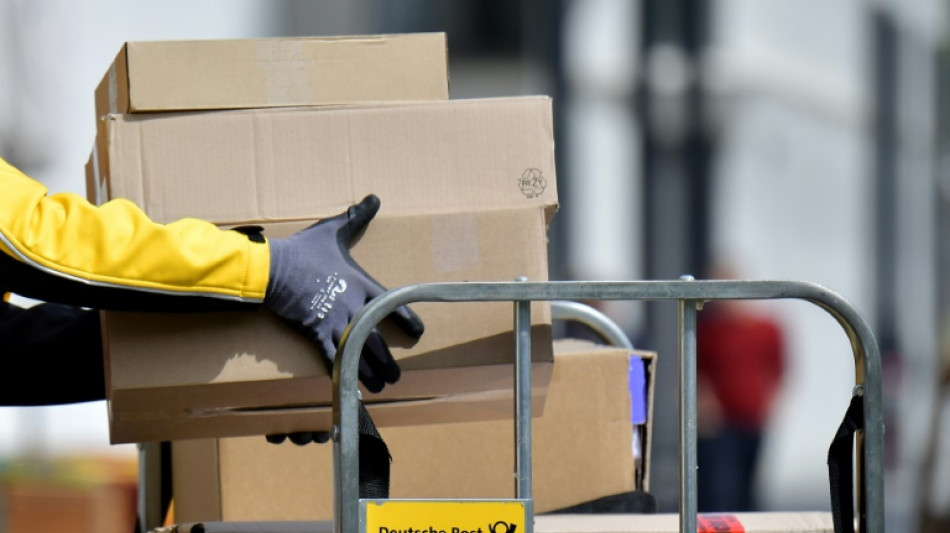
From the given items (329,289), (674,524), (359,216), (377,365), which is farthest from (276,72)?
(674,524)

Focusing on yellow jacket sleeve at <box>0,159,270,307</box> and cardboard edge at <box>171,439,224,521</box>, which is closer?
yellow jacket sleeve at <box>0,159,270,307</box>

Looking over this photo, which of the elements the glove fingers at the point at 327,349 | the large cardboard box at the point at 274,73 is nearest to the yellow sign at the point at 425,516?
the glove fingers at the point at 327,349

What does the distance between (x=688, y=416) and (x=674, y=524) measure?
1.45 ft

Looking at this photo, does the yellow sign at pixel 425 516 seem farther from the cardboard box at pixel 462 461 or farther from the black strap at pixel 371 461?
the cardboard box at pixel 462 461

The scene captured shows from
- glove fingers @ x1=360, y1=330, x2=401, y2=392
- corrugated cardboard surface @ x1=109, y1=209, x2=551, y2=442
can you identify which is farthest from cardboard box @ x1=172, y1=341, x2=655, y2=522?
glove fingers @ x1=360, y1=330, x2=401, y2=392

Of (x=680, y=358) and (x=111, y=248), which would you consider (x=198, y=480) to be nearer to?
(x=111, y=248)

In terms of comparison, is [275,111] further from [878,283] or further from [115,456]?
[878,283]

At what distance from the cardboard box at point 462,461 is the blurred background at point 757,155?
568cm

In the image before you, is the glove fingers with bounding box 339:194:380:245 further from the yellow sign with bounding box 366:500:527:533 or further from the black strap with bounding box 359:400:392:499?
the yellow sign with bounding box 366:500:527:533

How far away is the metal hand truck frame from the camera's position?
2.20m

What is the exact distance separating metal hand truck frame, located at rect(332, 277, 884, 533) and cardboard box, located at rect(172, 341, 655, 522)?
33.4 inches

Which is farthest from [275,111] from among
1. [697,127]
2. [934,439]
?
[697,127]

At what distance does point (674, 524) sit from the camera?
8.70 ft

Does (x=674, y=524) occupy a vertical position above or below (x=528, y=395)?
below
